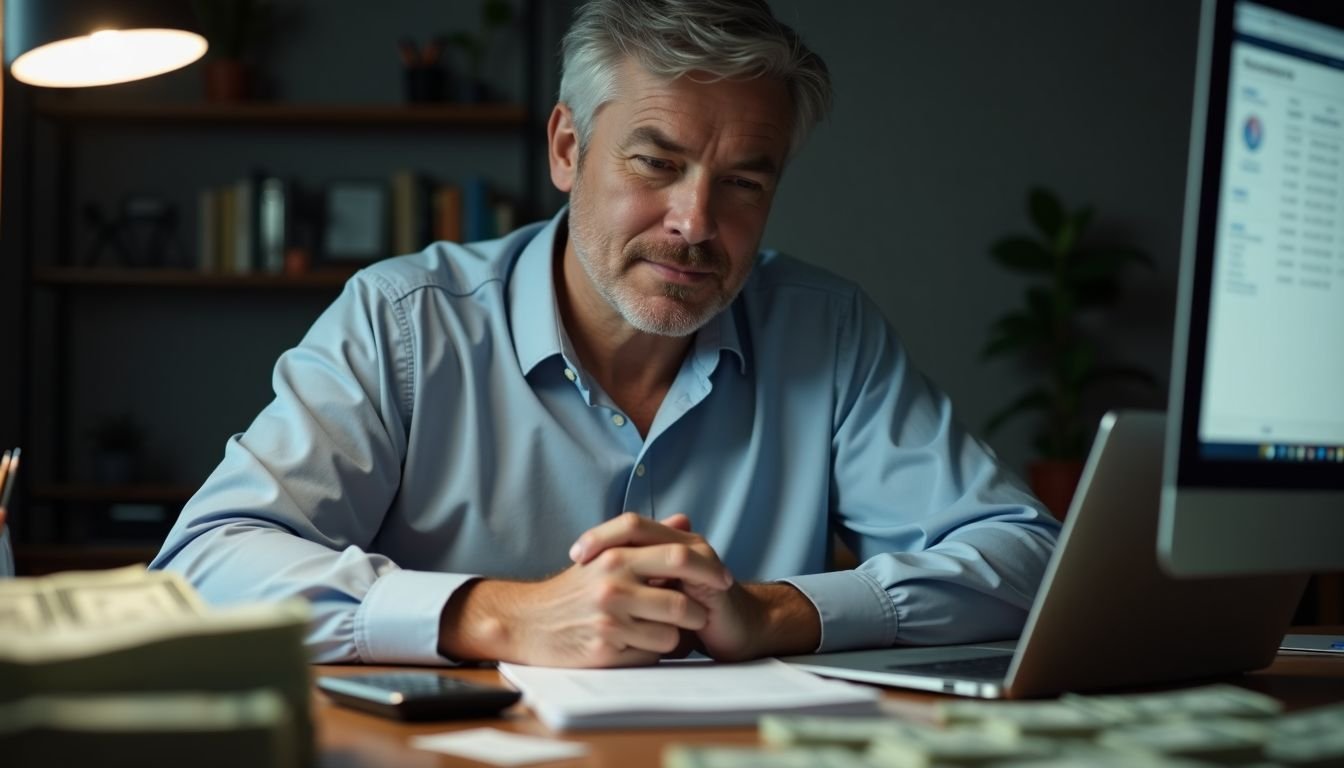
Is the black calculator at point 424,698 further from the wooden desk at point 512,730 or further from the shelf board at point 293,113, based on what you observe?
the shelf board at point 293,113

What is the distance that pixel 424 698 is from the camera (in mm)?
870

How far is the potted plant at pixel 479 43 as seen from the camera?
161 inches

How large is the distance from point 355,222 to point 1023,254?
202 cm

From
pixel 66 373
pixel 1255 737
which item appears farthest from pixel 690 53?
pixel 66 373

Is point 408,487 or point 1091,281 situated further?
point 1091,281

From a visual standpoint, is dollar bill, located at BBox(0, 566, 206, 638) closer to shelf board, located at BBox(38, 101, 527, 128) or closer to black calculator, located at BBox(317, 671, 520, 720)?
black calculator, located at BBox(317, 671, 520, 720)

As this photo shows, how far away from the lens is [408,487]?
1547 mm

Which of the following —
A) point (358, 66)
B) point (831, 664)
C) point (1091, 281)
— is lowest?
point (831, 664)

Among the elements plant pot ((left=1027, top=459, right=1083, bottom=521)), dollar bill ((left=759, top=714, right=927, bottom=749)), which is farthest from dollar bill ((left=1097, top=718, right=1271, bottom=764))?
plant pot ((left=1027, top=459, right=1083, bottom=521))

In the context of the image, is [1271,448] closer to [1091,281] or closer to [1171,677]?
[1171,677]

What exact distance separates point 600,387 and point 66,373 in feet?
9.90

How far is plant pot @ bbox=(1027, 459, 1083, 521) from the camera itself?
4.02 metres

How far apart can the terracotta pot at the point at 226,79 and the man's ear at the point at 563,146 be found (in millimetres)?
2515

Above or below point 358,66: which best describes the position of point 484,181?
below
